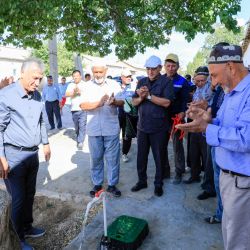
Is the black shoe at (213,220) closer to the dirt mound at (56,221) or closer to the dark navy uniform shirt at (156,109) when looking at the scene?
the dark navy uniform shirt at (156,109)

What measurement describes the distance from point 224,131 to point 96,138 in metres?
2.59

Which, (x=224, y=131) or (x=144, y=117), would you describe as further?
(x=144, y=117)

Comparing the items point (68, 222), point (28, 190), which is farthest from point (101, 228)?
point (28, 190)

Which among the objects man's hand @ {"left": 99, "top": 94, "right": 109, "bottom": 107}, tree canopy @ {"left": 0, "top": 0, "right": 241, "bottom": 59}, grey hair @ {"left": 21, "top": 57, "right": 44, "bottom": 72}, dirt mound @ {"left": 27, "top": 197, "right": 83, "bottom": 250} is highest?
tree canopy @ {"left": 0, "top": 0, "right": 241, "bottom": 59}

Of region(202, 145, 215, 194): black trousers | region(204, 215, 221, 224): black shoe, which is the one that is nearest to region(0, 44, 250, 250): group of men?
region(202, 145, 215, 194): black trousers

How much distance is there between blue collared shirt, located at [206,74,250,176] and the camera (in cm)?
204

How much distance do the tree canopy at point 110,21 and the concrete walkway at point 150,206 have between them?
10.5 ft

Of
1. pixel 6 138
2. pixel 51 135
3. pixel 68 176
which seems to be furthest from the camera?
pixel 51 135

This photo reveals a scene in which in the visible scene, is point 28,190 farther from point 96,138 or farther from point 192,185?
point 192,185

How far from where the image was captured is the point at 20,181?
11.0ft

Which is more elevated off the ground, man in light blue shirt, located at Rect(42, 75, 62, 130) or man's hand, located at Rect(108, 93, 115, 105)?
man's hand, located at Rect(108, 93, 115, 105)

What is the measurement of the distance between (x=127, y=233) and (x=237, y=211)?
4.33 ft

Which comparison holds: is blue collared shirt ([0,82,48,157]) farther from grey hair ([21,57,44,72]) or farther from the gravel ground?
the gravel ground

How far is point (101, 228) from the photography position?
143 inches
